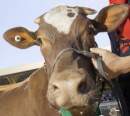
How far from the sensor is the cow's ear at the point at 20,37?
592 cm

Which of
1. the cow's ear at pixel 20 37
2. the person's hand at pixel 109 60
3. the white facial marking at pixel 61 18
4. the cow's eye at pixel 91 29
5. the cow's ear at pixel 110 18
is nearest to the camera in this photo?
the person's hand at pixel 109 60

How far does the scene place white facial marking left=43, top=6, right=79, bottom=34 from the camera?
17.1 ft


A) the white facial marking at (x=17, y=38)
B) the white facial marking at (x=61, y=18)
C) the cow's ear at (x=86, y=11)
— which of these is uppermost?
the white facial marking at (x=61, y=18)

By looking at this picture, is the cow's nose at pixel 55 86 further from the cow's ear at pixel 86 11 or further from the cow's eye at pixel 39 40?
the cow's ear at pixel 86 11

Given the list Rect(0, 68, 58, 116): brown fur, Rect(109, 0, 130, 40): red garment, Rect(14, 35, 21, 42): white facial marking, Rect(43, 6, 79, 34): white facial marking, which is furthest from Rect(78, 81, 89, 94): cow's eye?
Rect(14, 35, 21, 42): white facial marking

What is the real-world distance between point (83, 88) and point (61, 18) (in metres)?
1.14

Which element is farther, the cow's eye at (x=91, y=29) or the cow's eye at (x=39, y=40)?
the cow's eye at (x=39, y=40)

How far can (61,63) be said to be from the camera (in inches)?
186

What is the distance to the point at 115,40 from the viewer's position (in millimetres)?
5887

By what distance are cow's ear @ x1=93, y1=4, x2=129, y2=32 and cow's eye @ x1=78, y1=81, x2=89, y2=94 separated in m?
1.37

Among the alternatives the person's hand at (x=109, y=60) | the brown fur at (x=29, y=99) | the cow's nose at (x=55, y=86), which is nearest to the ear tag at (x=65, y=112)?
the cow's nose at (x=55, y=86)

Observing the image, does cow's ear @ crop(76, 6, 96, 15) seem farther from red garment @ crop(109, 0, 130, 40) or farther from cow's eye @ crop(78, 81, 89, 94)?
cow's eye @ crop(78, 81, 89, 94)

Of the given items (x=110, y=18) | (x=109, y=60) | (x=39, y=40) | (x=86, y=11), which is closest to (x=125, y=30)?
(x=110, y=18)

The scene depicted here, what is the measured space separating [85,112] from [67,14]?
120cm
